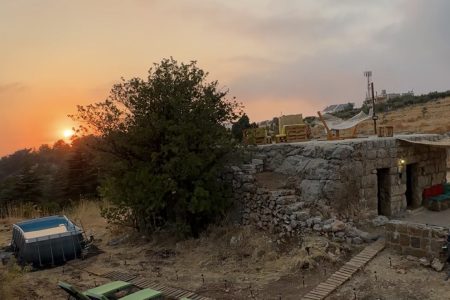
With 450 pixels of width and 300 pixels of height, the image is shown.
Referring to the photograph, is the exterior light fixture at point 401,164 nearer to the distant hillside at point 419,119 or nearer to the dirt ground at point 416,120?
the dirt ground at point 416,120

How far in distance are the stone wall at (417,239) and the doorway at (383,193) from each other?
10.7ft

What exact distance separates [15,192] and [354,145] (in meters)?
19.6

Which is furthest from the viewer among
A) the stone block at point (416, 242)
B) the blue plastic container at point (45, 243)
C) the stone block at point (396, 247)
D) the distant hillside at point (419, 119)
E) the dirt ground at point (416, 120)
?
the distant hillside at point (419, 119)

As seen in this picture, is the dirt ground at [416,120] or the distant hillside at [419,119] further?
the distant hillside at [419,119]

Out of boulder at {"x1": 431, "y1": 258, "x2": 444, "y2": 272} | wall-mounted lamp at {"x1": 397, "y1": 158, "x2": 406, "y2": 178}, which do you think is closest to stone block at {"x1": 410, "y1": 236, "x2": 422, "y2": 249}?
boulder at {"x1": 431, "y1": 258, "x2": 444, "y2": 272}

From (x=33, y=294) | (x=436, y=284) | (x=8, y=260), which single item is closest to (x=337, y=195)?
(x=436, y=284)

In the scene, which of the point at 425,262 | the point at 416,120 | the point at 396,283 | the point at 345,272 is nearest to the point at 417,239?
the point at 425,262

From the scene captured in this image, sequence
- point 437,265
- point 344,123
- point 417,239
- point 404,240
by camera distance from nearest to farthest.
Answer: point 437,265, point 417,239, point 404,240, point 344,123

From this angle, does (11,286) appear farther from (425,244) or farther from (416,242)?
(425,244)

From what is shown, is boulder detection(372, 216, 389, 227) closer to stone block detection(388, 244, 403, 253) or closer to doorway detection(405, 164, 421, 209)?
stone block detection(388, 244, 403, 253)

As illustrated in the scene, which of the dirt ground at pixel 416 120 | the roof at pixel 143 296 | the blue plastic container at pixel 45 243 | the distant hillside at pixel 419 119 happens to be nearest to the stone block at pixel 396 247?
the roof at pixel 143 296

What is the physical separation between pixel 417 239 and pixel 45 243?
9.21 meters

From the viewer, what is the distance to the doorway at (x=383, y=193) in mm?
13062

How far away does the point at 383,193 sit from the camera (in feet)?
43.2
